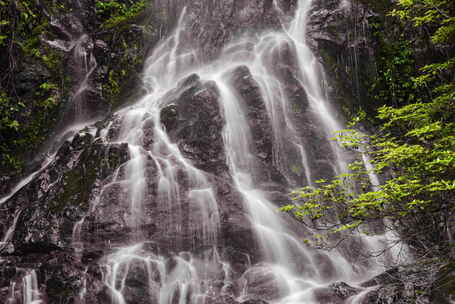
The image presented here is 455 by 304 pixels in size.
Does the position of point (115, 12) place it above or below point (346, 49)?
above

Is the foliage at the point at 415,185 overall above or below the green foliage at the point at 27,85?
below

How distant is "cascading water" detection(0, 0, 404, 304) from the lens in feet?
25.1

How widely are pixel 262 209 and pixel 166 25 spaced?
11637 mm

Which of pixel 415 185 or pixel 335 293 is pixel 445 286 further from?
pixel 335 293

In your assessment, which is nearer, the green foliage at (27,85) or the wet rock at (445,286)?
the wet rock at (445,286)

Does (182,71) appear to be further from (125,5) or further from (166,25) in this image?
(125,5)

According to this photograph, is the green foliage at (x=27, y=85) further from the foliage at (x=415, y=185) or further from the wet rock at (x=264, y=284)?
the foliage at (x=415, y=185)

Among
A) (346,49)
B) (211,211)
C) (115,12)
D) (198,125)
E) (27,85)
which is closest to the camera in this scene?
(211,211)

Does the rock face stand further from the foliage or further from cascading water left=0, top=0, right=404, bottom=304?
the foliage

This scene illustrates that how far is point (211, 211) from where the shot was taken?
8.81m

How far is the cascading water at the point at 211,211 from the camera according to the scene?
7.64m

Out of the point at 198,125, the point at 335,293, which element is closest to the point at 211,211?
the point at 198,125

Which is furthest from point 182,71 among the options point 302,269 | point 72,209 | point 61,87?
point 302,269

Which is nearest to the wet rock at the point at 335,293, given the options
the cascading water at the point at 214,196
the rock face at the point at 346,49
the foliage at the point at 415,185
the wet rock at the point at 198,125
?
the cascading water at the point at 214,196
